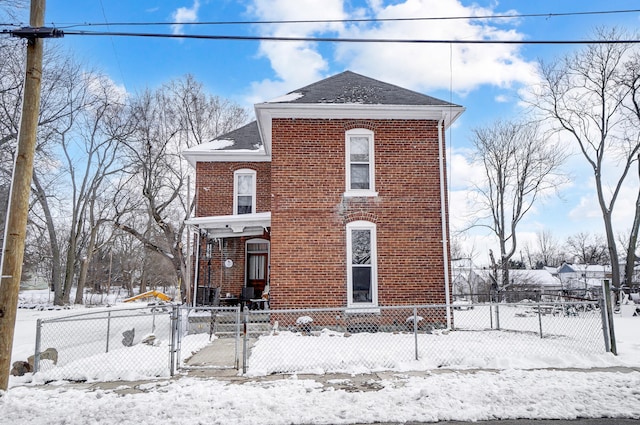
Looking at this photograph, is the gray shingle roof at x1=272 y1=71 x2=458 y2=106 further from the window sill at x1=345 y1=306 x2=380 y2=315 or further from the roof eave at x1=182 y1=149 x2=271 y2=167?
the window sill at x1=345 y1=306 x2=380 y2=315

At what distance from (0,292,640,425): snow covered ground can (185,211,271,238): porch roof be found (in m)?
6.53

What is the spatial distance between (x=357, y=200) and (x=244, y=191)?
231 inches

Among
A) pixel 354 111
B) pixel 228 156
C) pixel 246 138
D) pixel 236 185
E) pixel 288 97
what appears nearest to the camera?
pixel 354 111

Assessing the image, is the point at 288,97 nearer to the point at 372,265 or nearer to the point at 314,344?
the point at 372,265

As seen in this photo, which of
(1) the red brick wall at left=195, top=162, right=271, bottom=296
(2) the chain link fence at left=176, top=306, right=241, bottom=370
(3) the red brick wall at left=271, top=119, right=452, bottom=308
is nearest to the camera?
(2) the chain link fence at left=176, top=306, right=241, bottom=370

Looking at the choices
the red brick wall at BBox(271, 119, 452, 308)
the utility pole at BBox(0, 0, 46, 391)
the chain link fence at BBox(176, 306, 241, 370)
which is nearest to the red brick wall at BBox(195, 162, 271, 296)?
the chain link fence at BBox(176, 306, 241, 370)

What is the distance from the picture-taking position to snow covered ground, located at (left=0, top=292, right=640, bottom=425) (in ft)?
16.8

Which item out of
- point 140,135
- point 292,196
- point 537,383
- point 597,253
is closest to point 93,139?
point 140,135

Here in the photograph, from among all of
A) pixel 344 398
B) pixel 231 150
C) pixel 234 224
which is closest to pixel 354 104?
pixel 234 224

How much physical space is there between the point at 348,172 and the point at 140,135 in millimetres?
20622

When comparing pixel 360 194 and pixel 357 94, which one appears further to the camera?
pixel 357 94

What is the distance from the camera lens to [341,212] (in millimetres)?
11828

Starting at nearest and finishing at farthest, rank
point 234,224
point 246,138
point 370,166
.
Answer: point 370,166 < point 234,224 < point 246,138

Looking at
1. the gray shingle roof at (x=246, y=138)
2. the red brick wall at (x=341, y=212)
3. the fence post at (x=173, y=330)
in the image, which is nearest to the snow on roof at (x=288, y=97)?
the red brick wall at (x=341, y=212)
